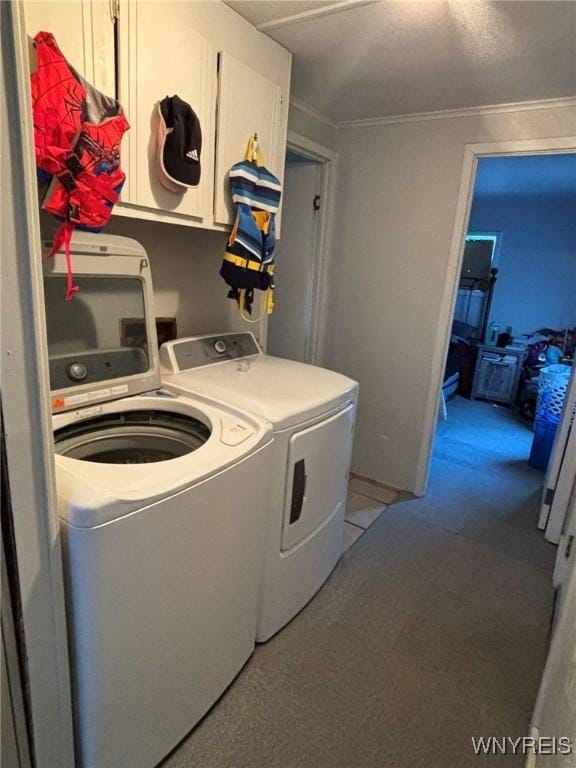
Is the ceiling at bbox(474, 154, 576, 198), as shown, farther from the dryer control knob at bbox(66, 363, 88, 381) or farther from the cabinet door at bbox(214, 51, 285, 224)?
the dryer control knob at bbox(66, 363, 88, 381)

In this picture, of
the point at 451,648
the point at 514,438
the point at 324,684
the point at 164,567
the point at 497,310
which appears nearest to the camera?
the point at 164,567

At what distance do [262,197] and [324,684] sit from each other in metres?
1.91

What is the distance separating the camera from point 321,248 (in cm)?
301

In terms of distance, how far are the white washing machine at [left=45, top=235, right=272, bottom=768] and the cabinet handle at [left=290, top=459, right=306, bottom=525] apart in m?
0.20

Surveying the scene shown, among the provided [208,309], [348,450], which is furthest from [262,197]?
[348,450]

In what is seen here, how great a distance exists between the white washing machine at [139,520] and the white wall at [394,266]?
1.69 metres

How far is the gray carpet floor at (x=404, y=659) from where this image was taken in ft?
4.69

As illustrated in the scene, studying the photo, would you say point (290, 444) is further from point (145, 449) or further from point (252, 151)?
point (252, 151)

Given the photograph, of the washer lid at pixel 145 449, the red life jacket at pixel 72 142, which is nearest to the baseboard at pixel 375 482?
the washer lid at pixel 145 449

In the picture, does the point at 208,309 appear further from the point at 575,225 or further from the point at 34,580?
the point at 575,225

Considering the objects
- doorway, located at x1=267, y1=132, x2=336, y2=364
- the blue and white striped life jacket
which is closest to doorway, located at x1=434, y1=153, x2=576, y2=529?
doorway, located at x1=267, y1=132, x2=336, y2=364

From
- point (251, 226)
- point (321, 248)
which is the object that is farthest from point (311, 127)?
point (251, 226)

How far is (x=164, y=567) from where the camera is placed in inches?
45.1

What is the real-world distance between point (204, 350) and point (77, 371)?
0.66 metres
